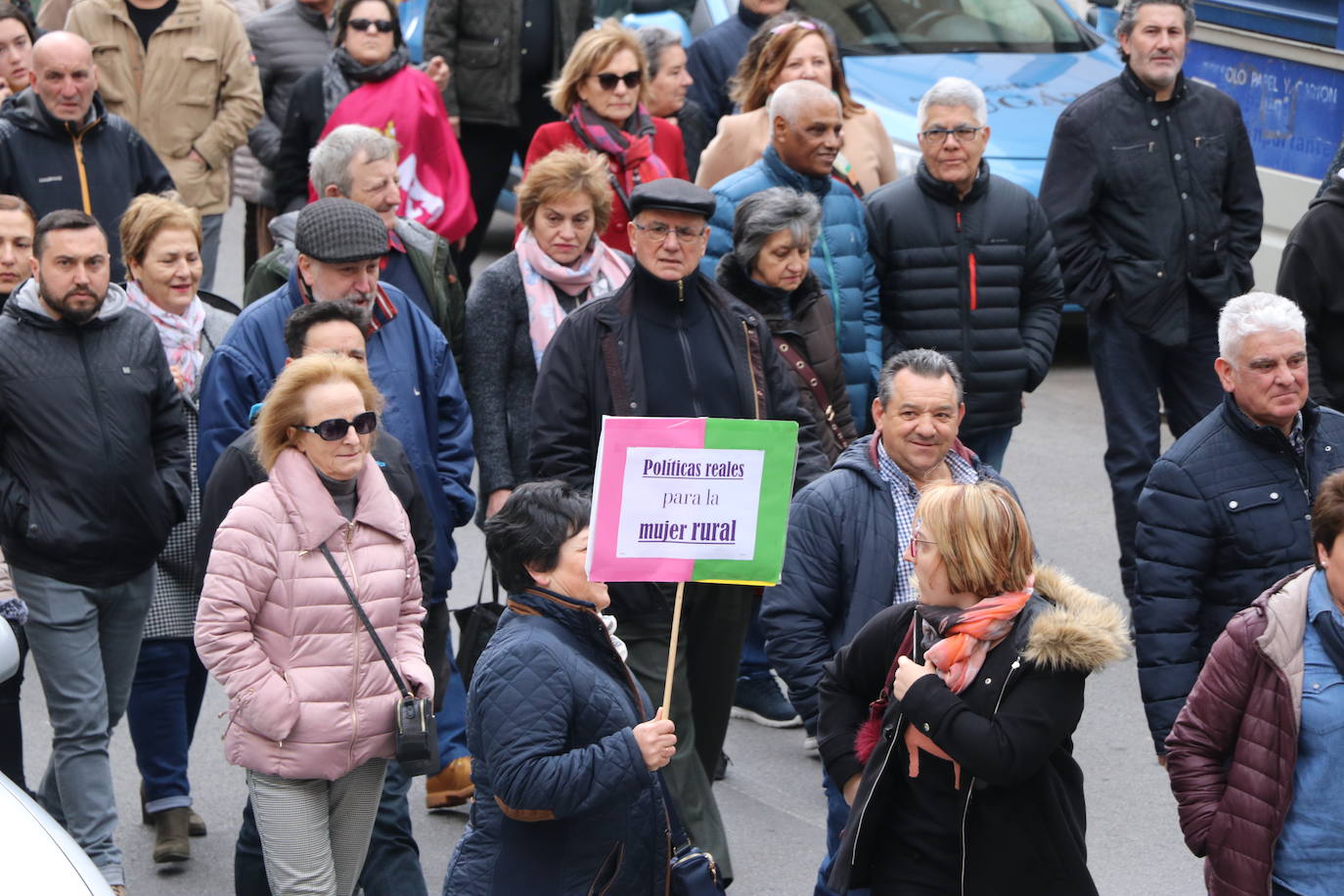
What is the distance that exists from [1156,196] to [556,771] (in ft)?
15.7

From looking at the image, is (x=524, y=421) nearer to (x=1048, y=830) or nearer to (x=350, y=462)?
(x=350, y=462)

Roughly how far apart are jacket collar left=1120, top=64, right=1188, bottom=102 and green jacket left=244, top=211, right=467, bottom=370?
114 inches

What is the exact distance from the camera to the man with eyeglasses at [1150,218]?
820cm

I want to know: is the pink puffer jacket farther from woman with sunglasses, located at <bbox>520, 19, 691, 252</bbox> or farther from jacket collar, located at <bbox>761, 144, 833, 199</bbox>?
woman with sunglasses, located at <bbox>520, 19, 691, 252</bbox>

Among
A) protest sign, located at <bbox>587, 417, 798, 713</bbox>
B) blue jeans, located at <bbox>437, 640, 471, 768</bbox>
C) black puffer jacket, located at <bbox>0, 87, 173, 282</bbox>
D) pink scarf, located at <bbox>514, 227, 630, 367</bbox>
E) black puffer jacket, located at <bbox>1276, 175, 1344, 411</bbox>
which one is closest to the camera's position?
protest sign, located at <bbox>587, 417, 798, 713</bbox>

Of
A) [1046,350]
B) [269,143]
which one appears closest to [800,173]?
[1046,350]

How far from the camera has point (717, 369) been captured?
6152 mm

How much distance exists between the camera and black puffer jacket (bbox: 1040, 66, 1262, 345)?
26.9 feet

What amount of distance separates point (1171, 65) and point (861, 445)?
11.0 feet

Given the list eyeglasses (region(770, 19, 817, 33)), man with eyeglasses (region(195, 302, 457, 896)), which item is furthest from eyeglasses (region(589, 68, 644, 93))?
man with eyeglasses (region(195, 302, 457, 896))

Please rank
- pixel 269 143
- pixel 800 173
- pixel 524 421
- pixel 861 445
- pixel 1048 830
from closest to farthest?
pixel 1048 830
pixel 861 445
pixel 524 421
pixel 800 173
pixel 269 143

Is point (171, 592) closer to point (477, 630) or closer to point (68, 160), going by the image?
point (477, 630)

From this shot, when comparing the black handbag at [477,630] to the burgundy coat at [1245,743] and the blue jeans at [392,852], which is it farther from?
the burgundy coat at [1245,743]

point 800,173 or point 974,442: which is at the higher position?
point 800,173
